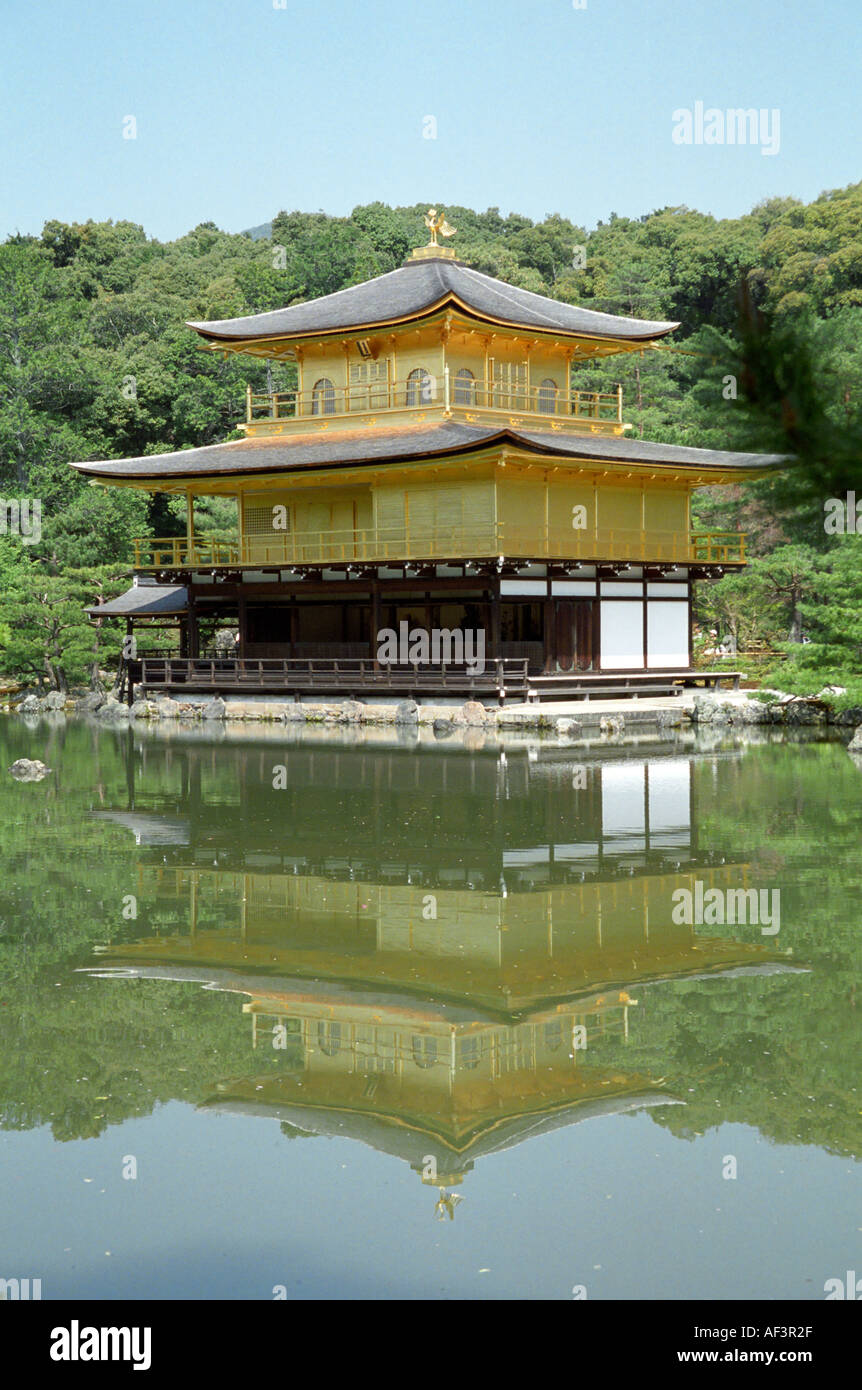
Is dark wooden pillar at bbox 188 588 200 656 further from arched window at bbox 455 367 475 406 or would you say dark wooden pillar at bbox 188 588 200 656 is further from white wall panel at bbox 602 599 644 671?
white wall panel at bbox 602 599 644 671

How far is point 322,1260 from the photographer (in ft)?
19.5

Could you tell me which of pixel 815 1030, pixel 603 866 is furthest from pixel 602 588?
pixel 815 1030

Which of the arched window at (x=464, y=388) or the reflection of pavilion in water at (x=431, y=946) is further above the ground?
the arched window at (x=464, y=388)

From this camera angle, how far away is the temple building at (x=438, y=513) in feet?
115

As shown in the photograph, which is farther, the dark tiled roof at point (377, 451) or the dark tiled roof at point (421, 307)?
the dark tiled roof at point (421, 307)

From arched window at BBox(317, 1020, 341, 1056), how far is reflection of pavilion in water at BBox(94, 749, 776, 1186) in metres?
0.02

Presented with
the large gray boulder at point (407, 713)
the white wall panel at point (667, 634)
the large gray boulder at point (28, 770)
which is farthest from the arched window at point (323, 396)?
the large gray boulder at point (28, 770)

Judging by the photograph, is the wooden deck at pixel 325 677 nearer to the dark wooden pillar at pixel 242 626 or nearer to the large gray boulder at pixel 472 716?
the dark wooden pillar at pixel 242 626

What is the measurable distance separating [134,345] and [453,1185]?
65.6 metres

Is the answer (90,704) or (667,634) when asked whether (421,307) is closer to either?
(667,634)

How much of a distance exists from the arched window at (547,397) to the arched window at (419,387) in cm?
349

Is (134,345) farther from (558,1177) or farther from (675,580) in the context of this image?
(558,1177)

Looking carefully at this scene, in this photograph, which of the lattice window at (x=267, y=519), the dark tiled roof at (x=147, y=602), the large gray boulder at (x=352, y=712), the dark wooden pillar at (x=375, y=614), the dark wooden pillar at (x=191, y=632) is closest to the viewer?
the large gray boulder at (x=352, y=712)

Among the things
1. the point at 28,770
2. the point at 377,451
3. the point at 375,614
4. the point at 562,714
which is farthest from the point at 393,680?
the point at 28,770
